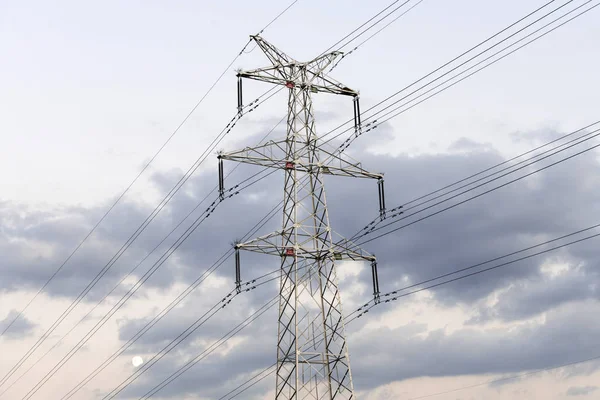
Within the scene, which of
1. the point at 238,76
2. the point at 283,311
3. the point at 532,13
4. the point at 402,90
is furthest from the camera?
the point at 238,76

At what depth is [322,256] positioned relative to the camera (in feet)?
190

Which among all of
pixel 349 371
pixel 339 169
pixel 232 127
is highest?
pixel 232 127

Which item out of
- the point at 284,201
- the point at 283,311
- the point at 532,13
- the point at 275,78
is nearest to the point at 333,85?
the point at 275,78

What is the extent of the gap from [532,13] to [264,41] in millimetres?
22821

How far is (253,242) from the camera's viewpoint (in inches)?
2250

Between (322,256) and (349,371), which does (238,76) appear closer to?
(322,256)

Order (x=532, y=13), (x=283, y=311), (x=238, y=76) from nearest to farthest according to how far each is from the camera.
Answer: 1. (x=532, y=13)
2. (x=283, y=311)
3. (x=238, y=76)

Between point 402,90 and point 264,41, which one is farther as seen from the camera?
point 264,41

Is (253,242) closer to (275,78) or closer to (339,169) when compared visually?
(339,169)

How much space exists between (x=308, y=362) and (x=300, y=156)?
13509 millimetres

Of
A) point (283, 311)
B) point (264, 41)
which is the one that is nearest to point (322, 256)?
point (283, 311)

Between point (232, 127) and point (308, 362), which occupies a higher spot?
point (232, 127)

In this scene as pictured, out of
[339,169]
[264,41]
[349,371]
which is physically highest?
[264,41]

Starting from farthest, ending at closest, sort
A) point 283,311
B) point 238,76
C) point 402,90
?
1. point 238,76
2. point 283,311
3. point 402,90
